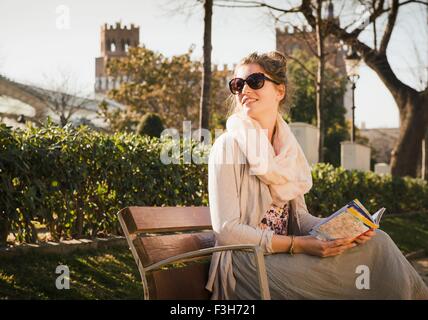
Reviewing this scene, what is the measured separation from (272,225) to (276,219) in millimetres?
42

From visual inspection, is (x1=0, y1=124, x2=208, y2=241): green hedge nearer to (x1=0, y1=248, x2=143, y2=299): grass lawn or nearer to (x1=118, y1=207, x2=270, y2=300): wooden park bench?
(x1=0, y1=248, x2=143, y2=299): grass lawn

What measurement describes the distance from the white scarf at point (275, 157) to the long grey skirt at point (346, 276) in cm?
45

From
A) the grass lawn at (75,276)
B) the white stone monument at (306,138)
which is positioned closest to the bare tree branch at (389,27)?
the white stone monument at (306,138)

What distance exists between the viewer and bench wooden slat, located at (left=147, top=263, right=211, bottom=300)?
2.78 m

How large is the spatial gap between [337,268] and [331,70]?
49.1 m

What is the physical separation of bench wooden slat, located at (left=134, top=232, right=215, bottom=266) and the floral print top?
0.29 metres

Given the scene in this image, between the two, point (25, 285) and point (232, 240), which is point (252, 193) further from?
point (25, 285)

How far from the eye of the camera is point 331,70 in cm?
5059

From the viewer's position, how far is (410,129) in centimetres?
2042

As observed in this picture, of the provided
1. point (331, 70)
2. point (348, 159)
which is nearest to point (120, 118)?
point (331, 70)

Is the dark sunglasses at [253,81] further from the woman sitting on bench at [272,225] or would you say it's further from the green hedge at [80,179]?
the green hedge at [80,179]

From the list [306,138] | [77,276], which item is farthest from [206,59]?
[306,138]

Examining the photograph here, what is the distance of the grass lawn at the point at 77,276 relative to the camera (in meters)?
5.16
